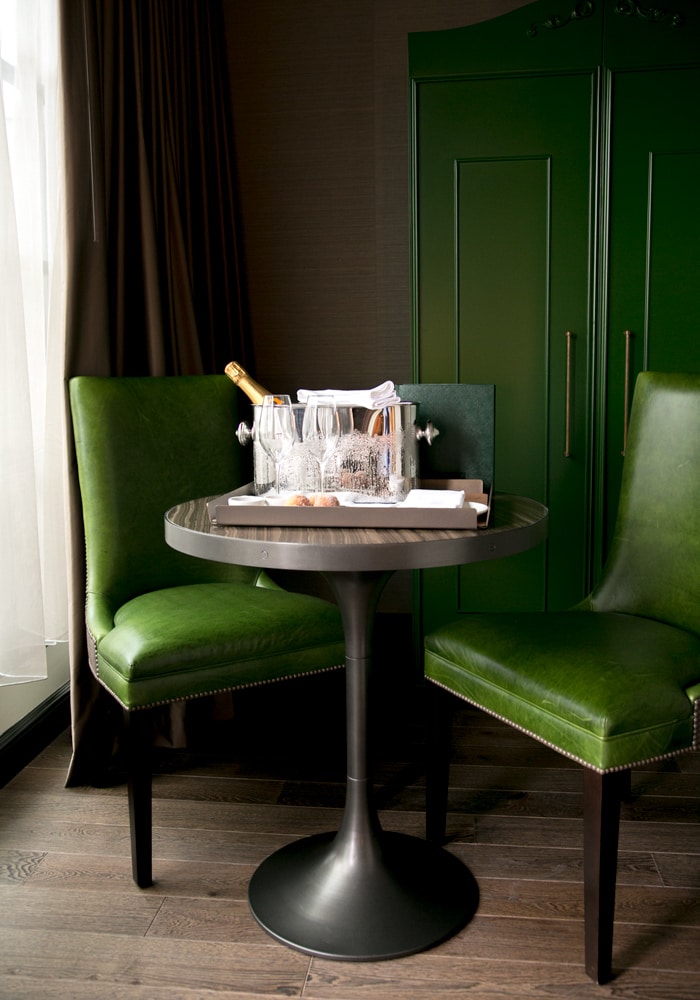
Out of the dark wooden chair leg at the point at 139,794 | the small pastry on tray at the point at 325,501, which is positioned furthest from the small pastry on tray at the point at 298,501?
the dark wooden chair leg at the point at 139,794

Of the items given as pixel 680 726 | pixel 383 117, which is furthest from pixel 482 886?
pixel 383 117

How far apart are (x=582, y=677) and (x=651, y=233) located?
1727mm

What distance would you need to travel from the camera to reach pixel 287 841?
86.3 inches

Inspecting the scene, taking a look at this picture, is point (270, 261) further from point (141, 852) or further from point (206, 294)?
point (141, 852)

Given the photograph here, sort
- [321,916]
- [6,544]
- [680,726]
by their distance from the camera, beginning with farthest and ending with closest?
[6,544]
[321,916]
[680,726]

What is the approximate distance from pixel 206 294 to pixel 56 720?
1536 millimetres

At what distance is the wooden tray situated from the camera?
1.65 m

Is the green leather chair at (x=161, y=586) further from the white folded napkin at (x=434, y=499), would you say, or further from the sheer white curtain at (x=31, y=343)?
the white folded napkin at (x=434, y=499)

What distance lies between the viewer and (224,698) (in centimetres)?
288

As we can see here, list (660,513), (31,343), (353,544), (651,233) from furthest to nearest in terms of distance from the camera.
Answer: (651,233), (31,343), (660,513), (353,544)

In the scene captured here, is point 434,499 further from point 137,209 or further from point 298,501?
point 137,209

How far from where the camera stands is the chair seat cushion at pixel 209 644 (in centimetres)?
→ 199

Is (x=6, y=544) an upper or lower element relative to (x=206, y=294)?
lower

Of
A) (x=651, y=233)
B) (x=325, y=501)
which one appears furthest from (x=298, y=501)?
(x=651, y=233)
